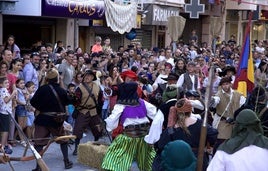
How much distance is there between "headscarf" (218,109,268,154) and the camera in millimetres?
5277

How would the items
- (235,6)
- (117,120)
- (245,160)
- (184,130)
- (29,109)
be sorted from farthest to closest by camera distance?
(235,6)
(29,109)
(117,120)
(184,130)
(245,160)

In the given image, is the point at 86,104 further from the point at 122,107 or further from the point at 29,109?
the point at 122,107

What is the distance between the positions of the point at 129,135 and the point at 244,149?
3.10 meters

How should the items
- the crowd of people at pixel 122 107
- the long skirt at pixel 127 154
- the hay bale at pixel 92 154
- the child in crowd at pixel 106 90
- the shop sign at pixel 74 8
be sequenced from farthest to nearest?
the shop sign at pixel 74 8 → the child in crowd at pixel 106 90 → the hay bale at pixel 92 154 → the long skirt at pixel 127 154 → the crowd of people at pixel 122 107

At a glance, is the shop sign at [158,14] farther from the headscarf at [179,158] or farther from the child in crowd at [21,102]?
the headscarf at [179,158]

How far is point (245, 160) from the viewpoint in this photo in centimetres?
521

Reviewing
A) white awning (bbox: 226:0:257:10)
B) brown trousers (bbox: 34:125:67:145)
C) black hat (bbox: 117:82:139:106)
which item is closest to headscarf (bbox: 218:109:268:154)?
black hat (bbox: 117:82:139:106)

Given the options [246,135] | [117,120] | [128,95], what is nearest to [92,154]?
[117,120]

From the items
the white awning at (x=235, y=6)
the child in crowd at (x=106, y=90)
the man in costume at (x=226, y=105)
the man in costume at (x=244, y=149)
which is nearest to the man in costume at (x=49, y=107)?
the man in costume at (x=226, y=105)

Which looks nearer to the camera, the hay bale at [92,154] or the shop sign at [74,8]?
the hay bale at [92,154]

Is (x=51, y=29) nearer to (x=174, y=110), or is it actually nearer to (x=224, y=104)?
(x=224, y=104)

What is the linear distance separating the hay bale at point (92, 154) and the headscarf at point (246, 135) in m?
4.20

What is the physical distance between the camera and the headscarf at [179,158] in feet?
17.4

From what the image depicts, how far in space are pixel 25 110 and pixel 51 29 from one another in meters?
9.03
